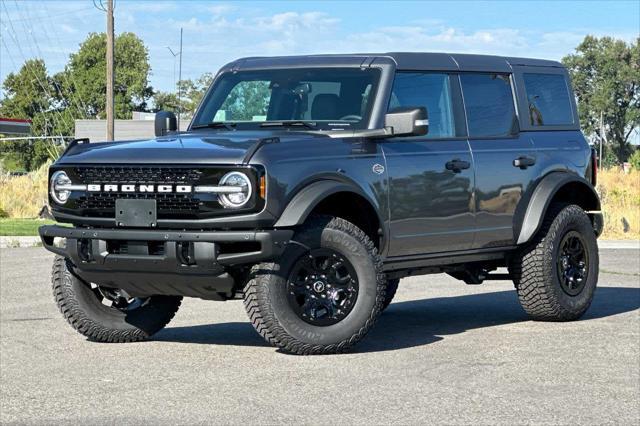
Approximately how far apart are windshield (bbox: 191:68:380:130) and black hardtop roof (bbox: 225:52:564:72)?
9 centimetres

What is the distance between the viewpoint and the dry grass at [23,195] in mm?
33812

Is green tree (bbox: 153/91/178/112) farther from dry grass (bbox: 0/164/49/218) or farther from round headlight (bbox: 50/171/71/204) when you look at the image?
round headlight (bbox: 50/171/71/204)

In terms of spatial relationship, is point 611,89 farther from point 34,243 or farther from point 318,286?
point 318,286

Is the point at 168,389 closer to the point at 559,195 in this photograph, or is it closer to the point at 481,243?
the point at 481,243

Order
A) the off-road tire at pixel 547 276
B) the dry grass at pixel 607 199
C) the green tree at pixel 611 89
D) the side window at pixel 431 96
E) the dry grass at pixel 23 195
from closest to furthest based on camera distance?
the side window at pixel 431 96 → the off-road tire at pixel 547 276 → the dry grass at pixel 607 199 → the dry grass at pixel 23 195 → the green tree at pixel 611 89

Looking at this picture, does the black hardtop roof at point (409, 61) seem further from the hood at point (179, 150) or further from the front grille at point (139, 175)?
the front grille at point (139, 175)

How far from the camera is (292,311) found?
8.79 meters

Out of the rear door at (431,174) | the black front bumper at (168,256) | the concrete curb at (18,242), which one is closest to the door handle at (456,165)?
the rear door at (431,174)

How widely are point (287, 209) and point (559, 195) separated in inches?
148

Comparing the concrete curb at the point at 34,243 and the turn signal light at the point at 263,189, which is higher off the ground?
the turn signal light at the point at 263,189

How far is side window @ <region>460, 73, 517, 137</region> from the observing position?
35.1 ft

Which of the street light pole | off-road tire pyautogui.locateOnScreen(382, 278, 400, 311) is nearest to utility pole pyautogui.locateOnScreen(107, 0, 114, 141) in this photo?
the street light pole

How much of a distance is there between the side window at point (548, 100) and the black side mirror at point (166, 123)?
3.11 m

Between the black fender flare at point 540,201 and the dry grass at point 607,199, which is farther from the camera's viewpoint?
the dry grass at point 607,199
